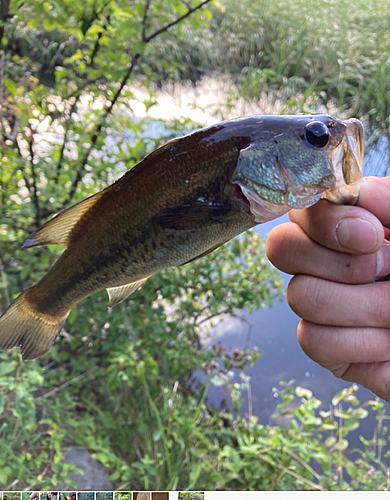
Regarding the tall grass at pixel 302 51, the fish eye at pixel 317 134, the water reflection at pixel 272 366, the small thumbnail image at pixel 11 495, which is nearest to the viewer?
the fish eye at pixel 317 134

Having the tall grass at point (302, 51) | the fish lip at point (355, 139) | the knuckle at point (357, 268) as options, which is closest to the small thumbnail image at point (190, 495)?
the knuckle at point (357, 268)

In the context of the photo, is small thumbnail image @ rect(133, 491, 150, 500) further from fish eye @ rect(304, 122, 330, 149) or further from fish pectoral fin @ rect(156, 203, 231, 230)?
fish eye @ rect(304, 122, 330, 149)

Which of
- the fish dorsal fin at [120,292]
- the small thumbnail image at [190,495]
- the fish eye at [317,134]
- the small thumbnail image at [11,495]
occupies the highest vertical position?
the fish eye at [317,134]

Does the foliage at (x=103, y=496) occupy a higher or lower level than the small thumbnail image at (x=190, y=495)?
higher

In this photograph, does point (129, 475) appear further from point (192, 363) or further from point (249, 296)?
point (249, 296)

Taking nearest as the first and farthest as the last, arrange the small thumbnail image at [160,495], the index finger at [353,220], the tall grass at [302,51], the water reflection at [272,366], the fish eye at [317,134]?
the fish eye at [317,134], the index finger at [353,220], the small thumbnail image at [160,495], the water reflection at [272,366], the tall grass at [302,51]

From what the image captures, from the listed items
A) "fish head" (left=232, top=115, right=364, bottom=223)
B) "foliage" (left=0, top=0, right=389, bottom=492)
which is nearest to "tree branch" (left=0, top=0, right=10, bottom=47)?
"foliage" (left=0, top=0, right=389, bottom=492)

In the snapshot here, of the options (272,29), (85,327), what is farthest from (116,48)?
(272,29)

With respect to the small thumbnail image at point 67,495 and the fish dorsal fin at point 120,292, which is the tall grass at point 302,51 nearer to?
the fish dorsal fin at point 120,292
